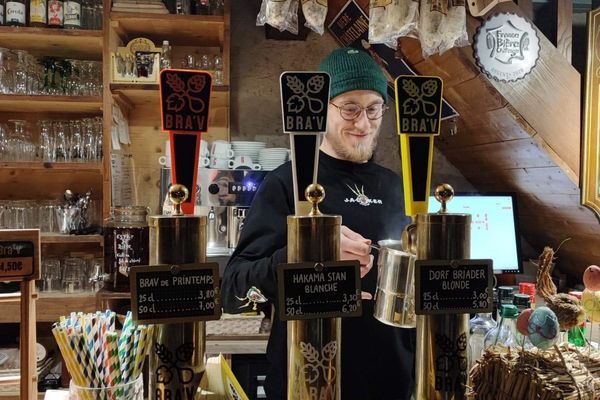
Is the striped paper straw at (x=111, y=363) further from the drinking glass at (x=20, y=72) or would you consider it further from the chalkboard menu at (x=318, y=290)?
the drinking glass at (x=20, y=72)

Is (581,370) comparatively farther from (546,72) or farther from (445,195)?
(546,72)

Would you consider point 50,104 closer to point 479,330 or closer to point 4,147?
point 4,147

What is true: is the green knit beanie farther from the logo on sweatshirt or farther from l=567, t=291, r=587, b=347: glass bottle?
l=567, t=291, r=587, b=347: glass bottle

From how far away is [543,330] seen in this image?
27.7 inches

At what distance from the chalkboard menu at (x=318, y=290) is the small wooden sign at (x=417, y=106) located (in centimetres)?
19

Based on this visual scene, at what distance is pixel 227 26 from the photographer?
2.69 meters

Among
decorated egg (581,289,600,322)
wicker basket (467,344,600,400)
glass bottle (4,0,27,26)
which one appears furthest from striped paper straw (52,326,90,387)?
glass bottle (4,0,27,26)

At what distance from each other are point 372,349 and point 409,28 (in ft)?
4.07

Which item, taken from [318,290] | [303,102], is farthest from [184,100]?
[318,290]

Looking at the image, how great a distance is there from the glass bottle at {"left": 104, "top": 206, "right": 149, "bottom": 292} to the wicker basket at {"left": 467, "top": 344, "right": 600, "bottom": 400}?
75.2 inches

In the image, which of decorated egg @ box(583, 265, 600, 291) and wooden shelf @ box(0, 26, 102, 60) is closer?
decorated egg @ box(583, 265, 600, 291)

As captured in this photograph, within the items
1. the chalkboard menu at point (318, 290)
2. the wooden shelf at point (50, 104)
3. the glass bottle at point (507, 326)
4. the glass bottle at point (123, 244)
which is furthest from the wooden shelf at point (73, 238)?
the chalkboard menu at point (318, 290)

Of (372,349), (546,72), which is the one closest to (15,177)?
(372,349)

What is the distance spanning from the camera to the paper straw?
0.69 meters
